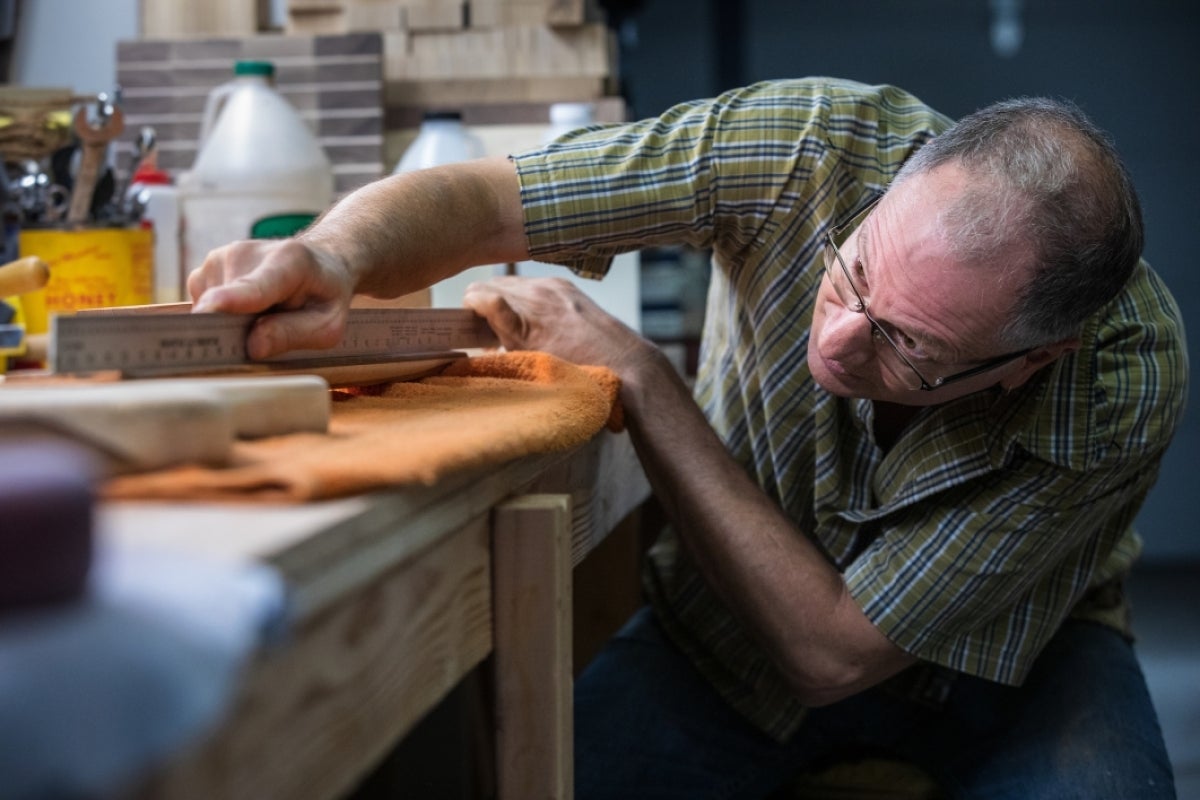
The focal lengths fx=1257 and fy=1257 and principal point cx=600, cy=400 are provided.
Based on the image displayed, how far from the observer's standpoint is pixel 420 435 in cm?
68

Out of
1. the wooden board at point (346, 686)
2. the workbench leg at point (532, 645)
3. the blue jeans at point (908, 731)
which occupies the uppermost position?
the wooden board at point (346, 686)

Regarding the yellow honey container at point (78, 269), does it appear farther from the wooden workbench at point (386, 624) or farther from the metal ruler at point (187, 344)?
the wooden workbench at point (386, 624)

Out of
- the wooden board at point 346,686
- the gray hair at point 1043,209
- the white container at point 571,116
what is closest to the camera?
the wooden board at point 346,686

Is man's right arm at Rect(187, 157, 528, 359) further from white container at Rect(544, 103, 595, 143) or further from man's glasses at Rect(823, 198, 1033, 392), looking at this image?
white container at Rect(544, 103, 595, 143)

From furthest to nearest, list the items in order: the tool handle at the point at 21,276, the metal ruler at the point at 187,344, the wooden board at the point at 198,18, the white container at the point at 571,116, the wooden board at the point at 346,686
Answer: the wooden board at the point at 198,18
the white container at the point at 571,116
the tool handle at the point at 21,276
the metal ruler at the point at 187,344
the wooden board at the point at 346,686

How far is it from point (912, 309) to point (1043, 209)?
14cm

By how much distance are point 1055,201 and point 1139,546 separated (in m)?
0.73

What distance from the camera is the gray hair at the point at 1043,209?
1.08m

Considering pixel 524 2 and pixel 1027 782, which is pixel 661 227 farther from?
pixel 524 2

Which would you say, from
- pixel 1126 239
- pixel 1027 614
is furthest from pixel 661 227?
pixel 1027 614

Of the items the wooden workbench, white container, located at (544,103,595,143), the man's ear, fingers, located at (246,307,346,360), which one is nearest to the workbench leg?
the wooden workbench

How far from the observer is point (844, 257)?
122cm

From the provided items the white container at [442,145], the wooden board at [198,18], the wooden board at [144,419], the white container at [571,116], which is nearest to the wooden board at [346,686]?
the wooden board at [144,419]

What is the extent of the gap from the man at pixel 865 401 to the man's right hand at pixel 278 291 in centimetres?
3
